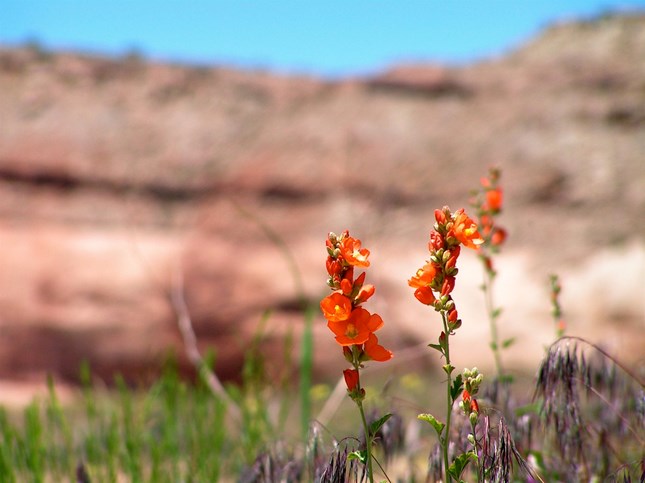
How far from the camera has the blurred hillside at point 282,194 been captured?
703 cm

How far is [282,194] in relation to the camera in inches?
307

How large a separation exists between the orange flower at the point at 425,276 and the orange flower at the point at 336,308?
0.11 meters

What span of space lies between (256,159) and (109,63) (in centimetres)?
237

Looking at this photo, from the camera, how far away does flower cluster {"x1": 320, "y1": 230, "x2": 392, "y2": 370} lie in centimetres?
128

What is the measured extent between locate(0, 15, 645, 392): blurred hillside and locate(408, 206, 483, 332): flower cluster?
17.4 feet

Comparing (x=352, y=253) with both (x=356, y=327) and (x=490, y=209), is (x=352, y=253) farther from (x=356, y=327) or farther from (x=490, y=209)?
(x=490, y=209)

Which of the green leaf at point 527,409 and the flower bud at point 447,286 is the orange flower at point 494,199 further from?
the flower bud at point 447,286

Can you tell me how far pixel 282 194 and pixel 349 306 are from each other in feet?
21.5

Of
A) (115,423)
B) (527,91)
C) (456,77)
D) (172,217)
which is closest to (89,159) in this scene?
(172,217)

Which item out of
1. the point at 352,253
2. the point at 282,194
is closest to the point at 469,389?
the point at 352,253

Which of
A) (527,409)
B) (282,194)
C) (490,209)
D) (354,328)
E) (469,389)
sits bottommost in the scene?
(527,409)

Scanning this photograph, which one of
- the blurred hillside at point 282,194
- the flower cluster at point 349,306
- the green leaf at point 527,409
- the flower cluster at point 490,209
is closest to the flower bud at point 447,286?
the flower cluster at point 349,306

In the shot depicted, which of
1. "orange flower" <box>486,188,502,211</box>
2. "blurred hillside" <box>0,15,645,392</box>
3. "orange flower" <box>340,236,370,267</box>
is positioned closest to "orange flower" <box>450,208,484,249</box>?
"orange flower" <box>340,236,370,267</box>

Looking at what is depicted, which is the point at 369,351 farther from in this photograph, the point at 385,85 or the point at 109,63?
the point at 109,63
